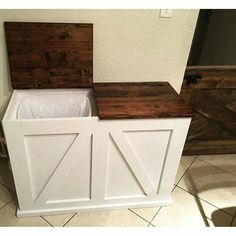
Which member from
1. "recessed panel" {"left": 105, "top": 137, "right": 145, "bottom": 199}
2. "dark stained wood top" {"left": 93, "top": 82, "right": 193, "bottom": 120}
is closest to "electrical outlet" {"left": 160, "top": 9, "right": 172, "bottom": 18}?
"dark stained wood top" {"left": 93, "top": 82, "right": 193, "bottom": 120}

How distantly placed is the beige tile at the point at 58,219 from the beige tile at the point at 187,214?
562mm

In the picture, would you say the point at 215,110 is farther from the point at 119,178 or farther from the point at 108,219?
the point at 108,219

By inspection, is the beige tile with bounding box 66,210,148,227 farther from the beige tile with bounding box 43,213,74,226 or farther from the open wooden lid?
the open wooden lid

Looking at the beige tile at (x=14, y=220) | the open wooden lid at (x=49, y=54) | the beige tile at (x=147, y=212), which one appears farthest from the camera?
the beige tile at (x=147, y=212)

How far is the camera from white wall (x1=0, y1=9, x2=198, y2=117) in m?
1.37

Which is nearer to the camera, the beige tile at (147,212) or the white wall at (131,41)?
the white wall at (131,41)

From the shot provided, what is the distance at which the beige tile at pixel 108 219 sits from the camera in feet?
4.91

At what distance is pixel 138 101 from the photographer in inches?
53.4

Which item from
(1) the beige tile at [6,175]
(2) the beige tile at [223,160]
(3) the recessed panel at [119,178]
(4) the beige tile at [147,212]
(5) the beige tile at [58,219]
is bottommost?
(5) the beige tile at [58,219]

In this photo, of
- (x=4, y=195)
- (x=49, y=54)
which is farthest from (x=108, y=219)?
(x=49, y=54)

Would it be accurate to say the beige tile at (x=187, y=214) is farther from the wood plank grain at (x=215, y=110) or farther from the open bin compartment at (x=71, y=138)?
the wood plank grain at (x=215, y=110)

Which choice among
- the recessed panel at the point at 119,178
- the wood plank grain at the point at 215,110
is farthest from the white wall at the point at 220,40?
the recessed panel at the point at 119,178

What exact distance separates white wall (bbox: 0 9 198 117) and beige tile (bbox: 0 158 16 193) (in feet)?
1.64
